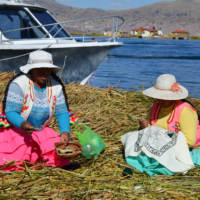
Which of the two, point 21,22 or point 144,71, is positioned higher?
point 21,22

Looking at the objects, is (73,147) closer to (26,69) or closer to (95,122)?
(26,69)

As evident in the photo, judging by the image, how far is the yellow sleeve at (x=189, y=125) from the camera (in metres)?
2.99

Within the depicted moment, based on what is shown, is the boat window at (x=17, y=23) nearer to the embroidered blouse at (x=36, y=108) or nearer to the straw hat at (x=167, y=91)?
the embroidered blouse at (x=36, y=108)

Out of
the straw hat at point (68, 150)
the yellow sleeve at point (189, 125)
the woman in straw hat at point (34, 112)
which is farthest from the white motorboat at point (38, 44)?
the yellow sleeve at point (189, 125)

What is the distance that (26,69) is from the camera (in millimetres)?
2883

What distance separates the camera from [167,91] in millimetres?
3092

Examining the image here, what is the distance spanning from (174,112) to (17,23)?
630 centimetres

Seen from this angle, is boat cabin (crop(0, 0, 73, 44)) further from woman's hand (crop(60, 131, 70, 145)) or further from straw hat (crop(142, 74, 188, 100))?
woman's hand (crop(60, 131, 70, 145))

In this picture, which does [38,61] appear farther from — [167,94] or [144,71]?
[144,71]

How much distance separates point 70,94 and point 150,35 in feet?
450

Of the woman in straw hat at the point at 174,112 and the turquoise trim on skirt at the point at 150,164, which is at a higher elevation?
the woman in straw hat at the point at 174,112

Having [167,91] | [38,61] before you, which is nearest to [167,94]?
[167,91]

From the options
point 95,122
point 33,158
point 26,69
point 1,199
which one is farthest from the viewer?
point 95,122

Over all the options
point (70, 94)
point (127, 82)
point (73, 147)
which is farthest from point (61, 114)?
point (127, 82)
